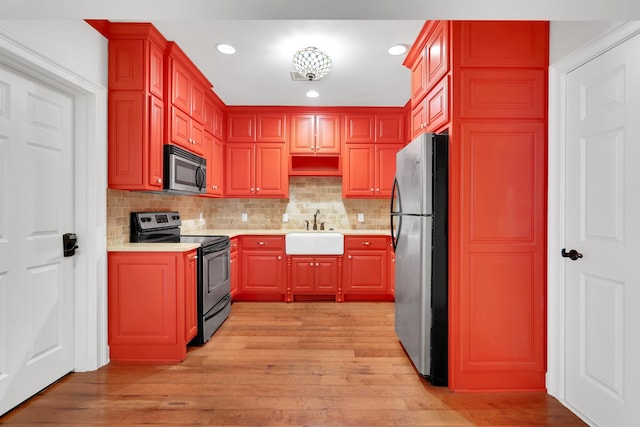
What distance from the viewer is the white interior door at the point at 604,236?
5.29ft

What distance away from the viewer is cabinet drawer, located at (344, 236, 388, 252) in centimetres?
420

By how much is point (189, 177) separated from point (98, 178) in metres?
0.85

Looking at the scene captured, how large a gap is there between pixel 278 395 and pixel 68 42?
103 inches

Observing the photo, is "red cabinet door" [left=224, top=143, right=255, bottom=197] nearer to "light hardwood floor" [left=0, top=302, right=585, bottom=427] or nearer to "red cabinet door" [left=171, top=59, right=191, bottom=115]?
"red cabinet door" [left=171, top=59, right=191, bottom=115]

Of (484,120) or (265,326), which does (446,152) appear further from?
(265,326)

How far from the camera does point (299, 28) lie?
2.47 meters

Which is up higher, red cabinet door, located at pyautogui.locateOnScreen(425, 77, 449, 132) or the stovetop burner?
red cabinet door, located at pyautogui.locateOnScreen(425, 77, 449, 132)

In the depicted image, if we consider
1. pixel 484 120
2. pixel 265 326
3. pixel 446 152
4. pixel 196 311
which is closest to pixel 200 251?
pixel 196 311

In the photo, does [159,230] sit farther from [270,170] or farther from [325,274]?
[325,274]

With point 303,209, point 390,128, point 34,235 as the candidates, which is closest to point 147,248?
point 34,235

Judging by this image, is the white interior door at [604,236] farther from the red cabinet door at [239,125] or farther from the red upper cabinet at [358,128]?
the red cabinet door at [239,125]

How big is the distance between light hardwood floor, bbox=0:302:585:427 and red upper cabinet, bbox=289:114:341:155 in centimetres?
250

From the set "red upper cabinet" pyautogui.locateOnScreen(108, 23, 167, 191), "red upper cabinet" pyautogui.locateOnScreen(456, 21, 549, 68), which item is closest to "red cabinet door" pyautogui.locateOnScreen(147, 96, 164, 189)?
"red upper cabinet" pyautogui.locateOnScreen(108, 23, 167, 191)

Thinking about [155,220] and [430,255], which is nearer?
[430,255]
